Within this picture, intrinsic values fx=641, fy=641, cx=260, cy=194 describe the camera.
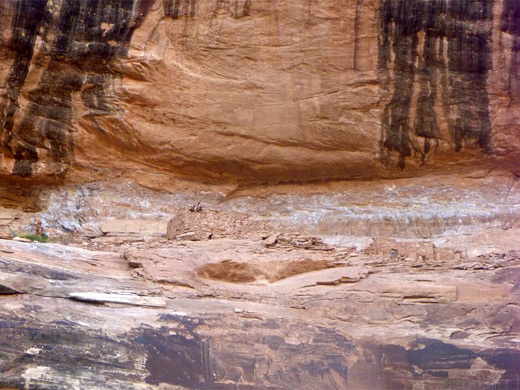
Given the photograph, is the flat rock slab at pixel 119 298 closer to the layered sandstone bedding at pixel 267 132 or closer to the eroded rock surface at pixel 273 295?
the eroded rock surface at pixel 273 295

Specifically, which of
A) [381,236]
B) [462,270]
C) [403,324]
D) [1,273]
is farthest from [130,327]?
[381,236]

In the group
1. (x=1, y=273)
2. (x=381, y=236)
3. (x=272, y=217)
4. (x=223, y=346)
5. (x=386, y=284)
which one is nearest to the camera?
(x=223, y=346)

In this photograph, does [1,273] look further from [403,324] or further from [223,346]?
[403,324]

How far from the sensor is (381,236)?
955 cm

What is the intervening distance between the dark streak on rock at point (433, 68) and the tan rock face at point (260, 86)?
0.05 feet

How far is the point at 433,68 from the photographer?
9.69m

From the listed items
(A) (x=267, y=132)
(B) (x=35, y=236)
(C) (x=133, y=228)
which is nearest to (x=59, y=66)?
(B) (x=35, y=236)

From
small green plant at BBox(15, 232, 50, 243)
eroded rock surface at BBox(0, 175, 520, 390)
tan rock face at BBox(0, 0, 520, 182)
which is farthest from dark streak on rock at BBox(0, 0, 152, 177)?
small green plant at BBox(15, 232, 50, 243)

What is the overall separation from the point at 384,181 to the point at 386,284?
3.72 metres

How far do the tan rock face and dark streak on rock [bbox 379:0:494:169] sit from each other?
0.02 meters

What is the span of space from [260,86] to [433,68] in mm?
2658

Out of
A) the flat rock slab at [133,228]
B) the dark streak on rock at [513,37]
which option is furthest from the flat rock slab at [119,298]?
the dark streak on rock at [513,37]

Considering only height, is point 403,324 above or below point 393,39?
below

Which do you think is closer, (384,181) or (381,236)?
(381,236)
